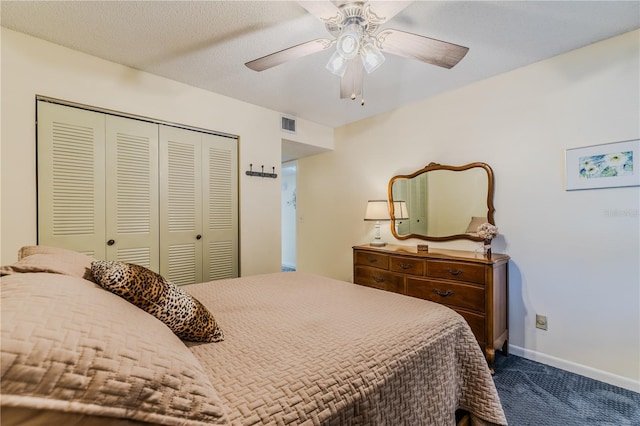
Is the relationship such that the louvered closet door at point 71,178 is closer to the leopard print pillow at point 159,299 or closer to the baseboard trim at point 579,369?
the leopard print pillow at point 159,299

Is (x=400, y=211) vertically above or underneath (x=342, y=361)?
above

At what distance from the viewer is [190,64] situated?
2400 millimetres

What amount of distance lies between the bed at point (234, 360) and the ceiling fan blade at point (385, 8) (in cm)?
157

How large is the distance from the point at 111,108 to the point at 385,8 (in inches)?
92.4

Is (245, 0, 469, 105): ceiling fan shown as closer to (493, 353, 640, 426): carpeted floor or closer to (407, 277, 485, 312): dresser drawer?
(407, 277, 485, 312): dresser drawer

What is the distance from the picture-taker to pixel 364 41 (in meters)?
1.67

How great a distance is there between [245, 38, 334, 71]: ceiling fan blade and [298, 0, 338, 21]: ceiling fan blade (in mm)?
126

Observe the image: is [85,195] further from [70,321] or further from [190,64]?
[70,321]

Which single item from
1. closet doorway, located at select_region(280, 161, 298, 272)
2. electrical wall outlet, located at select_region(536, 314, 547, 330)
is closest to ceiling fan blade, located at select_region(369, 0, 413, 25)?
electrical wall outlet, located at select_region(536, 314, 547, 330)

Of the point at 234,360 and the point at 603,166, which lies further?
the point at 603,166

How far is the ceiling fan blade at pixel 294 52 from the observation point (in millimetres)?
1664

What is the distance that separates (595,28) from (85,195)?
405 centimetres

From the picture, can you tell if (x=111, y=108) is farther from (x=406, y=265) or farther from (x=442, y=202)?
(x=442, y=202)

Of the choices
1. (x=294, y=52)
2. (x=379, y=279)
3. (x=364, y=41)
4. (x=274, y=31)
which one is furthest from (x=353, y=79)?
(x=379, y=279)
